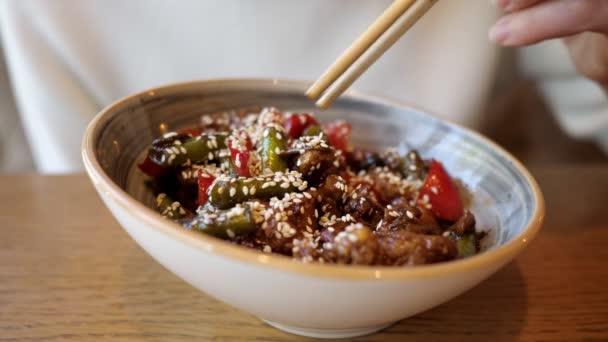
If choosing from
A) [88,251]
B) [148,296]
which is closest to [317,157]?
[148,296]

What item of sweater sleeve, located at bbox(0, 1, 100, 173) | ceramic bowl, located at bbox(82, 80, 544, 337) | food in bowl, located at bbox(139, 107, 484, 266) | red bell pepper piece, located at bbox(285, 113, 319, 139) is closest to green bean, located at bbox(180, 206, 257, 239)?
→ food in bowl, located at bbox(139, 107, 484, 266)

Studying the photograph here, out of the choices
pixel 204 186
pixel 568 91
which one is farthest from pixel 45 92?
pixel 568 91

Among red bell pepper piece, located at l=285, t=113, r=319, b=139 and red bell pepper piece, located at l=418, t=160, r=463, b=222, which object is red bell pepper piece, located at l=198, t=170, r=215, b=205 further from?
red bell pepper piece, located at l=418, t=160, r=463, b=222

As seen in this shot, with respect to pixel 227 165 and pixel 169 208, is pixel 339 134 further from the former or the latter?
pixel 169 208

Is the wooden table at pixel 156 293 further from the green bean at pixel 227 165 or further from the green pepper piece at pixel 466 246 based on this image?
the green bean at pixel 227 165

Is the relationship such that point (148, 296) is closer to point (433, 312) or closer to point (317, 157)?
point (317, 157)

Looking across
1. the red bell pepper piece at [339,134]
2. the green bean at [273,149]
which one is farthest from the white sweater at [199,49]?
the green bean at [273,149]

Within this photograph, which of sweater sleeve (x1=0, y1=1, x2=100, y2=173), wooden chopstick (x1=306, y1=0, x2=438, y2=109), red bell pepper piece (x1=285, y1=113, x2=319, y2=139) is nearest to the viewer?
wooden chopstick (x1=306, y1=0, x2=438, y2=109)
